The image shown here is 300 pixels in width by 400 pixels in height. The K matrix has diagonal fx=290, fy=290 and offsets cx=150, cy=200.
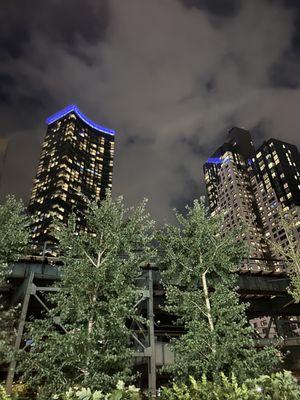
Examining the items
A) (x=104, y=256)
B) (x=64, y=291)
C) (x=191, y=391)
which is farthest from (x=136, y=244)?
(x=191, y=391)

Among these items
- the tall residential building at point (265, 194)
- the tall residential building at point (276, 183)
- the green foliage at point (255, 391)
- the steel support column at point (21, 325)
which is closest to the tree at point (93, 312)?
the steel support column at point (21, 325)

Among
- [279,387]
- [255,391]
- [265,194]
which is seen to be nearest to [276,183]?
[265,194]

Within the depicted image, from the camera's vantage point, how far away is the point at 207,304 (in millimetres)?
17547

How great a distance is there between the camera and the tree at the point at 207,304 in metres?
15.3

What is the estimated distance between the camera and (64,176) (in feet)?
602

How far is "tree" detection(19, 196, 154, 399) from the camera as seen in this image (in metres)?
13.6

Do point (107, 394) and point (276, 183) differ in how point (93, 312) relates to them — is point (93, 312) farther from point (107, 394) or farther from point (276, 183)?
point (276, 183)

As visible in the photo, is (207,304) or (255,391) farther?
(207,304)

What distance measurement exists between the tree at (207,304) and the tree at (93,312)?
260 cm

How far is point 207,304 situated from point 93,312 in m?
6.81

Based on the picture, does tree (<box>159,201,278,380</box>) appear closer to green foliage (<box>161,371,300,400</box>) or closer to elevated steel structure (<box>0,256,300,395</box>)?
elevated steel structure (<box>0,256,300,395</box>)

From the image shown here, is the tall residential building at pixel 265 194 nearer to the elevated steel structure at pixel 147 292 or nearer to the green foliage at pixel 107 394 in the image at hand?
the elevated steel structure at pixel 147 292

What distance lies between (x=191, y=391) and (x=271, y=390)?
7.27 feet

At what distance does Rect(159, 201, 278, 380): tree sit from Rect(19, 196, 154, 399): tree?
Result: 8.52 feet
